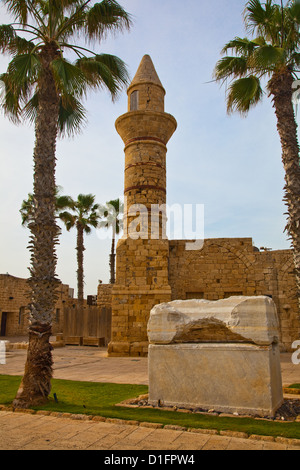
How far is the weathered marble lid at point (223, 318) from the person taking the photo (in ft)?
16.3

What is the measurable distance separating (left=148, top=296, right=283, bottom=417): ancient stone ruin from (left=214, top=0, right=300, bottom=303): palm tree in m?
3.03

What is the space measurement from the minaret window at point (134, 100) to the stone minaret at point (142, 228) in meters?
0.05

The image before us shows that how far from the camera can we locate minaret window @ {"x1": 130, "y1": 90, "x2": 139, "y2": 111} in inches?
558

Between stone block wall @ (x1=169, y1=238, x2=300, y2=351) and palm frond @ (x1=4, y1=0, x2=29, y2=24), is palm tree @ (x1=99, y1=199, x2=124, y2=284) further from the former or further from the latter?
palm frond @ (x1=4, y1=0, x2=29, y2=24)

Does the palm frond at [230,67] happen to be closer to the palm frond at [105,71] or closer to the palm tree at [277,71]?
the palm tree at [277,71]

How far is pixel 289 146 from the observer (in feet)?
27.2

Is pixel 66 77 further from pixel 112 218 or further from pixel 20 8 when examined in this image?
pixel 112 218

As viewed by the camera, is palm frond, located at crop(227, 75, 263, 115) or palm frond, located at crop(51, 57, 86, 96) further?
palm frond, located at crop(227, 75, 263, 115)

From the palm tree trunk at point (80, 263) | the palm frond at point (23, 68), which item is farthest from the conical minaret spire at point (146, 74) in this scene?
the palm tree trunk at point (80, 263)

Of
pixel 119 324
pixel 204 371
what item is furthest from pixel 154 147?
pixel 204 371

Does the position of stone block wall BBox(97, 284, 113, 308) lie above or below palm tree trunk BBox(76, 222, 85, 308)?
below

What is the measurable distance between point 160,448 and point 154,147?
37.2 feet

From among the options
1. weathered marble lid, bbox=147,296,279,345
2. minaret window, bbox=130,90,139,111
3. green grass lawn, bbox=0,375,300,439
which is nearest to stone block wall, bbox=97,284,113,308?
minaret window, bbox=130,90,139,111
